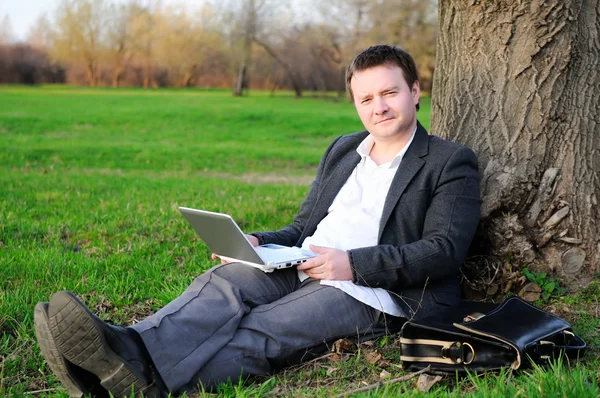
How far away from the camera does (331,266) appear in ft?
10.6

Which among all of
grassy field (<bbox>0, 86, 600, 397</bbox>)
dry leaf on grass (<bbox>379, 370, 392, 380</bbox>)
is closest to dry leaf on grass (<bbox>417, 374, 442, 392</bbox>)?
grassy field (<bbox>0, 86, 600, 397</bbox>)

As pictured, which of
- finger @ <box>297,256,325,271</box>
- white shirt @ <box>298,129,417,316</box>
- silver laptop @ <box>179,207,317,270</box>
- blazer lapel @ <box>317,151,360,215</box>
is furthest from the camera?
blazer lapel @ <box>317,151,360,215</box>

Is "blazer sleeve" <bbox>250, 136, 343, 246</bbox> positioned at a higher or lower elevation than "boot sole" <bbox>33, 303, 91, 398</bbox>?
higher

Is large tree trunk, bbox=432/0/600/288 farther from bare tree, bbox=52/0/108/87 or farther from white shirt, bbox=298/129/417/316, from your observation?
bare tree, bbox=52/0/108/87

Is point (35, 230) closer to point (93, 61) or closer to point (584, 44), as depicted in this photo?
point (584, 44)

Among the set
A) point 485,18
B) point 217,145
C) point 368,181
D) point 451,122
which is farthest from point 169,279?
point 217,145

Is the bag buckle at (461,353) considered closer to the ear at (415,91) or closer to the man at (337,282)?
the man at (337,282)

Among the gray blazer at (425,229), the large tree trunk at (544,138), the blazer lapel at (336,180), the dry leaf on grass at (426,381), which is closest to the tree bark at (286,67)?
the large tree trunk at (544,138)

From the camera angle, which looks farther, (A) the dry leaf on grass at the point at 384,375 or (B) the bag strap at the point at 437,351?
(A) the dry leaf on grass at the point at 384,375

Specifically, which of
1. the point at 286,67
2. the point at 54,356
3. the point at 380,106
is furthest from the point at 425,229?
the point at 286,67

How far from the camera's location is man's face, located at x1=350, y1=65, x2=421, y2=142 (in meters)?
3.46

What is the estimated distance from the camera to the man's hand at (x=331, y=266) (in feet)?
10.6

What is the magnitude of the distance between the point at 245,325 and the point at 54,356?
82 cm

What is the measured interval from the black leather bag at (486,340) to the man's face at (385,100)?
98 centimetres
